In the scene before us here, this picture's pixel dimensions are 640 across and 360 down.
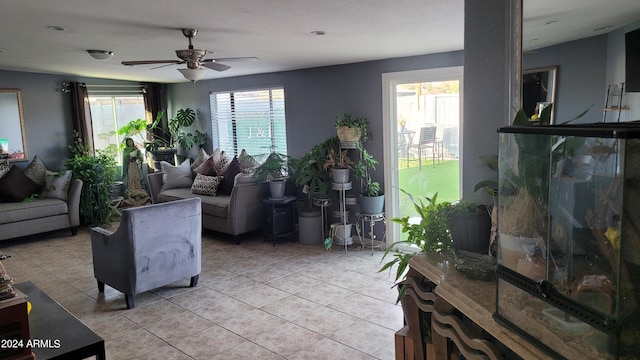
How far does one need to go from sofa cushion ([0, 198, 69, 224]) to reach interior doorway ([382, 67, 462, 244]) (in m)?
4.34

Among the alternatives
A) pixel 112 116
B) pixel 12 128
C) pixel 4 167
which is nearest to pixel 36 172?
pixel 4 167

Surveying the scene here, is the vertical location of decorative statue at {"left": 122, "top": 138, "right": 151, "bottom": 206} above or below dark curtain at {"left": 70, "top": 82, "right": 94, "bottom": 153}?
below

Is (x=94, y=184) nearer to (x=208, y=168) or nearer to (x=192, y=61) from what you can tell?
(x=208, y=168)

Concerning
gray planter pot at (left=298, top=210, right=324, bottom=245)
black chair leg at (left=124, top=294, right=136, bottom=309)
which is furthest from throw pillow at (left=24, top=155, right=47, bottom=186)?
gray planter pot at (left=298, top=210, right=324, bottom=245)

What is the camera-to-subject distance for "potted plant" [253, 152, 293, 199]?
5.83 metres

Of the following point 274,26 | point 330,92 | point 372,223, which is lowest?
point 372,223

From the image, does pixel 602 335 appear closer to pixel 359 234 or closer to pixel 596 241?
pixel 596 241

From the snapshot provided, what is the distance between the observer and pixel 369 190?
17.5 feet

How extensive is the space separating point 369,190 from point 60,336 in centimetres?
356

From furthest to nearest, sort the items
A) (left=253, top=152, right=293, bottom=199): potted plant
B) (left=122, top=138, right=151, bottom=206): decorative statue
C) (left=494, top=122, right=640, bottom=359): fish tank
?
(left=122, top=138, right=151, bottom=206): decorative statue, (left=253, top=152, right=293, bottom=199): potted plant, (left=494, top=122, right=640, bottom=359): fish tank

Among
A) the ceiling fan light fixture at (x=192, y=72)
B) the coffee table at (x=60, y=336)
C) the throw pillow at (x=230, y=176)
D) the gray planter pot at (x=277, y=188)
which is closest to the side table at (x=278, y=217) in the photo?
the gray planter pot at (x=277, y=188)

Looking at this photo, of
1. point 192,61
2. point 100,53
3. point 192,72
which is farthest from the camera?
point 100,53

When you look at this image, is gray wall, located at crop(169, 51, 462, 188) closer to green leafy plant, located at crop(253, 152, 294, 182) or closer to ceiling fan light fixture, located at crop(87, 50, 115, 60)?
green leafy plant, located at crop(253, 152, 294, 182)

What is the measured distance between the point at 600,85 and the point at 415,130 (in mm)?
3526
